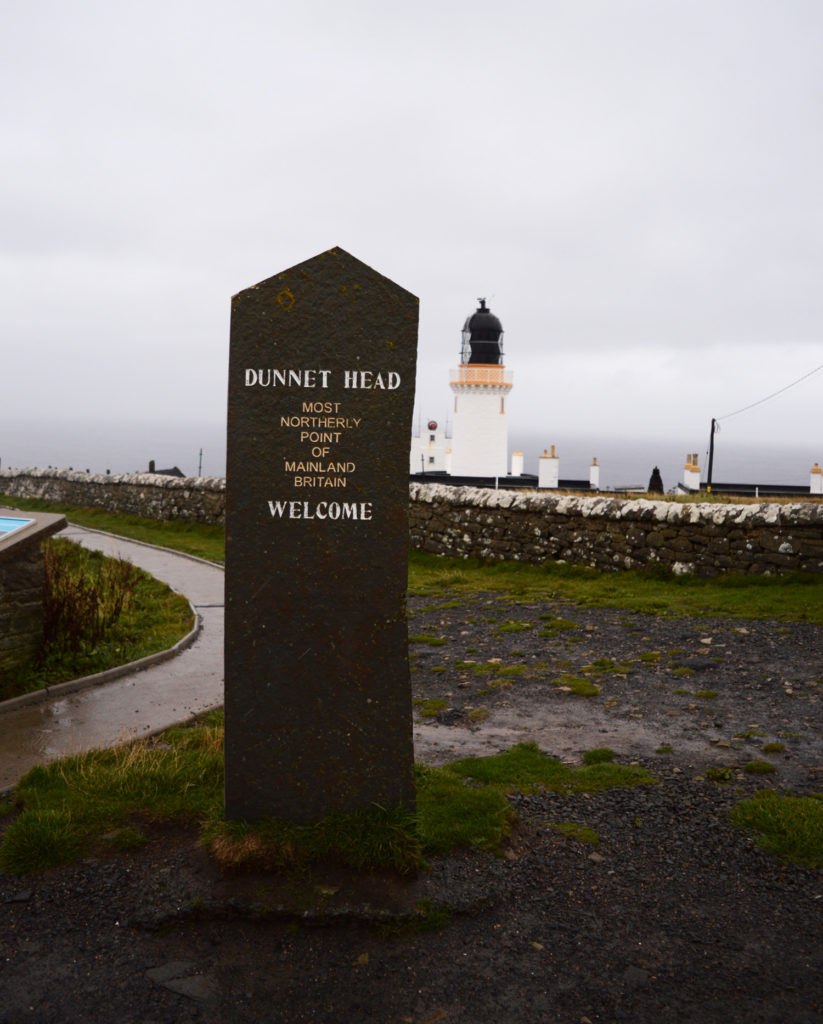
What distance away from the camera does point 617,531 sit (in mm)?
13258

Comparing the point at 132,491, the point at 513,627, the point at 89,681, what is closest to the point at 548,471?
the point at 132,491

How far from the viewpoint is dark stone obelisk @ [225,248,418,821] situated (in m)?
4.43

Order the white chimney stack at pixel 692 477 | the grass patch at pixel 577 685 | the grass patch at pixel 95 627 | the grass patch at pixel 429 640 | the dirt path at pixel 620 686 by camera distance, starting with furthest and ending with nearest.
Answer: the white chimney stack at pixel 692 477 → the grass patch at pixel 429 640 → the grass patch at pixel 95 627 → the grass patch at pixel 577 685 → the dirt path at pixel 620 686

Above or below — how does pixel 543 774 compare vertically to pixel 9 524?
below

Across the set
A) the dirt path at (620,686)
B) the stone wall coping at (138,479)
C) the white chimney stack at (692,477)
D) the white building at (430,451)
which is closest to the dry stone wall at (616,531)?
the dirt path at (620,686)

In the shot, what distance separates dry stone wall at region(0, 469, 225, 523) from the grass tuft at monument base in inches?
602

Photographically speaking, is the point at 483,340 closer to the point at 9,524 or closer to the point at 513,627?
the point at 513,627

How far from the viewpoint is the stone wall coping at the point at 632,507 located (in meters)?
11.6

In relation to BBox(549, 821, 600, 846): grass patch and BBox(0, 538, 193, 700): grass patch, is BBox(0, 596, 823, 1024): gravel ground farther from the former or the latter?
BBox(0, 538, 193, 700): grass patch

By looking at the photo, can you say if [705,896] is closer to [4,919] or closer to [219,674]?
[4,919]

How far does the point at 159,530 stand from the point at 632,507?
13.1 meters

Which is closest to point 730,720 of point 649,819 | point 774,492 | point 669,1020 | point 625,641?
point 649,819

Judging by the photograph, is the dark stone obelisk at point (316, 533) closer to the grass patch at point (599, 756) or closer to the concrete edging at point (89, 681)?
the grass patch at point (599, 756)

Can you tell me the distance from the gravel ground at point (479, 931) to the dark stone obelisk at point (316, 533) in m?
0.67
